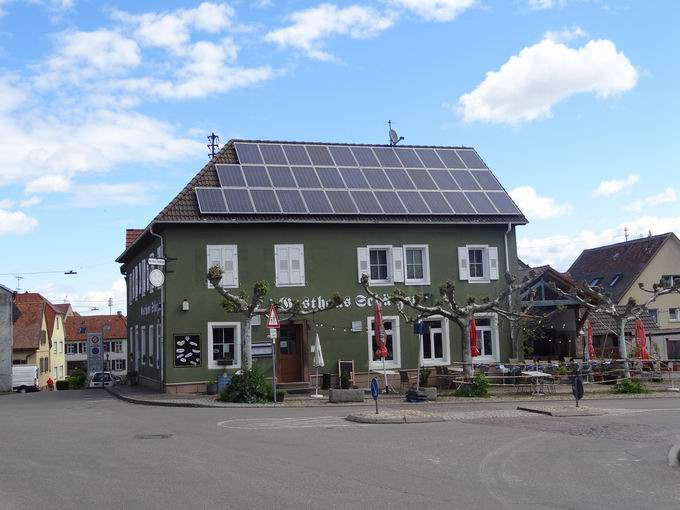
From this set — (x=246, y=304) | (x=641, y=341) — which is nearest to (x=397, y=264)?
(x=246, y=304)

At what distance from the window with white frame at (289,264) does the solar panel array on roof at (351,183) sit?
4.39ft

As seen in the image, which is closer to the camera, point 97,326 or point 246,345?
point 246,345

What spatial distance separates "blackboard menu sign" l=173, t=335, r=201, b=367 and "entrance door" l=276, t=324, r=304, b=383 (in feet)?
9.41

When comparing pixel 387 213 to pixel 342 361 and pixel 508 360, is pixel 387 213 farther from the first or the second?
pixel 508 360

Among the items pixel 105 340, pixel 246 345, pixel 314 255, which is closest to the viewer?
pixel 246 345

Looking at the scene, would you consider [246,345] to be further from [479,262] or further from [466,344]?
[479,262]

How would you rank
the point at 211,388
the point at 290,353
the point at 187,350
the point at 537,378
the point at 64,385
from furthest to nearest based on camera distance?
the point at 64,385, the point at 290,353, the point at 187,350, the point at 211,388, the point at 537,378

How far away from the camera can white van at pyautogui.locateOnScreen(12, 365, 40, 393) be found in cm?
5393

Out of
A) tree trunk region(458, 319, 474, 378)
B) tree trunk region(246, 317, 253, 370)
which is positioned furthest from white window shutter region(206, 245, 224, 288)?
tree trunk region(458, 319, 474, 378)

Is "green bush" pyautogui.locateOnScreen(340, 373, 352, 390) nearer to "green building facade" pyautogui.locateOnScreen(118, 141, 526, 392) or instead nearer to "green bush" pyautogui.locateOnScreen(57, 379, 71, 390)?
"green building facade" pyautogui.locateOnScreen(118, 141, 526, 392)

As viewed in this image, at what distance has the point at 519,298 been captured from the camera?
30.3m

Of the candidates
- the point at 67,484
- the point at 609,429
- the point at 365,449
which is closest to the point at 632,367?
the point at 609,429

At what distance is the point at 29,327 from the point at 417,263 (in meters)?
45.8

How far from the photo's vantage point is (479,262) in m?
29.8
